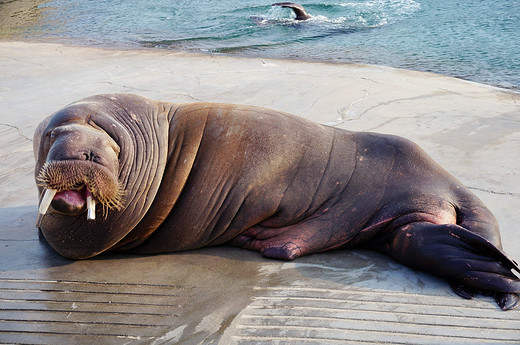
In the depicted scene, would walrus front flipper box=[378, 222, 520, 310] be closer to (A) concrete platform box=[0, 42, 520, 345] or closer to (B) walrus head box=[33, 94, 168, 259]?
(A) concrete platform box=[0, 42, 520, 345]

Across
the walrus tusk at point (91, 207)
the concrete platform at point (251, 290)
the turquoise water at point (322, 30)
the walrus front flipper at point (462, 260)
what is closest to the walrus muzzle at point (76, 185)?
the walrus tusk at point (91, 207)

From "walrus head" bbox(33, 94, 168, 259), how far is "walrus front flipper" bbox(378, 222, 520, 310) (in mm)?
1502

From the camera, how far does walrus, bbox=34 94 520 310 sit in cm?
323

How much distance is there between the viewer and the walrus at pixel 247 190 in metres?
3.23

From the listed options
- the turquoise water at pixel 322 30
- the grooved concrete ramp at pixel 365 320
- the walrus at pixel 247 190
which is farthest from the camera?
the turquoise water at pixel 322 30

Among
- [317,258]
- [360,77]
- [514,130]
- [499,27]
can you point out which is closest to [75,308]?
[317,258]

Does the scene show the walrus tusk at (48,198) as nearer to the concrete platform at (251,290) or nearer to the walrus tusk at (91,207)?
the walrus tusk at (91,207)

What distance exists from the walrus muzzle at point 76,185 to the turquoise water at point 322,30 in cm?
729

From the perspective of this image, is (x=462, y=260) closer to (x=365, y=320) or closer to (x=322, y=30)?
(x=365, y=320)

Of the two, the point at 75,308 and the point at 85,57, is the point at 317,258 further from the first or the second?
the point at 85,57

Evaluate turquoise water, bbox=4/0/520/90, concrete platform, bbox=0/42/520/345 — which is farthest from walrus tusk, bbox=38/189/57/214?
turquoise water, bbox=4/0/520/90

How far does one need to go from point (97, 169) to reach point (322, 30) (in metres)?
11.4

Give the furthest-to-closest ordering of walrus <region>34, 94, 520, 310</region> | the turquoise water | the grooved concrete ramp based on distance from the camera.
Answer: the turquoise water, walrus <region>34, 94, 520, 310</region>, the grooved concrete ramp

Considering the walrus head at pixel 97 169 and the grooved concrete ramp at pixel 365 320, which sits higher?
the walrus head at pixel 97 169
